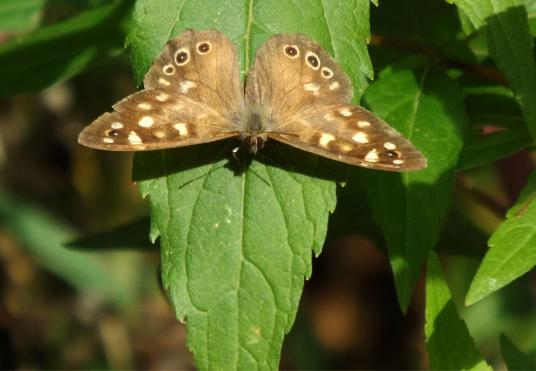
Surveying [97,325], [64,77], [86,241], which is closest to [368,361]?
[97,325]

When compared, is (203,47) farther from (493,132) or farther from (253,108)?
(493,132)

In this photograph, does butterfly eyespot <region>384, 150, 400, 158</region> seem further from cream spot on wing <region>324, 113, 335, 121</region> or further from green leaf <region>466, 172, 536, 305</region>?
green leaf <region>466, 172, 536, 305</region>

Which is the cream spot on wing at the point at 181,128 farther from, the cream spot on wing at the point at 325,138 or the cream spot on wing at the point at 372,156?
the cream spot on wing at the point at 372,156

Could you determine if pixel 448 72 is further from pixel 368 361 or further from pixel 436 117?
pixel 368 361

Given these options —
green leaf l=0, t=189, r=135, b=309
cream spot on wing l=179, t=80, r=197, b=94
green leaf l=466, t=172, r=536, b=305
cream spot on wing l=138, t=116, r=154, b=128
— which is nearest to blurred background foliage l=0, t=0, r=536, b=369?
green leaf l=0, t=189, r=135, b=309

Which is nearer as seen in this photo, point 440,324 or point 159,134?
point 440,324

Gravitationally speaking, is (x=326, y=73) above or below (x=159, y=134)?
above

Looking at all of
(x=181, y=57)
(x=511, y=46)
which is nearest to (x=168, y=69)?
(x=181, y=57)

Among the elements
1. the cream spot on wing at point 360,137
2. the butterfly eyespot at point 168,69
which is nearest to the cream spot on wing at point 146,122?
the butterfly eyespot at point 168,69
